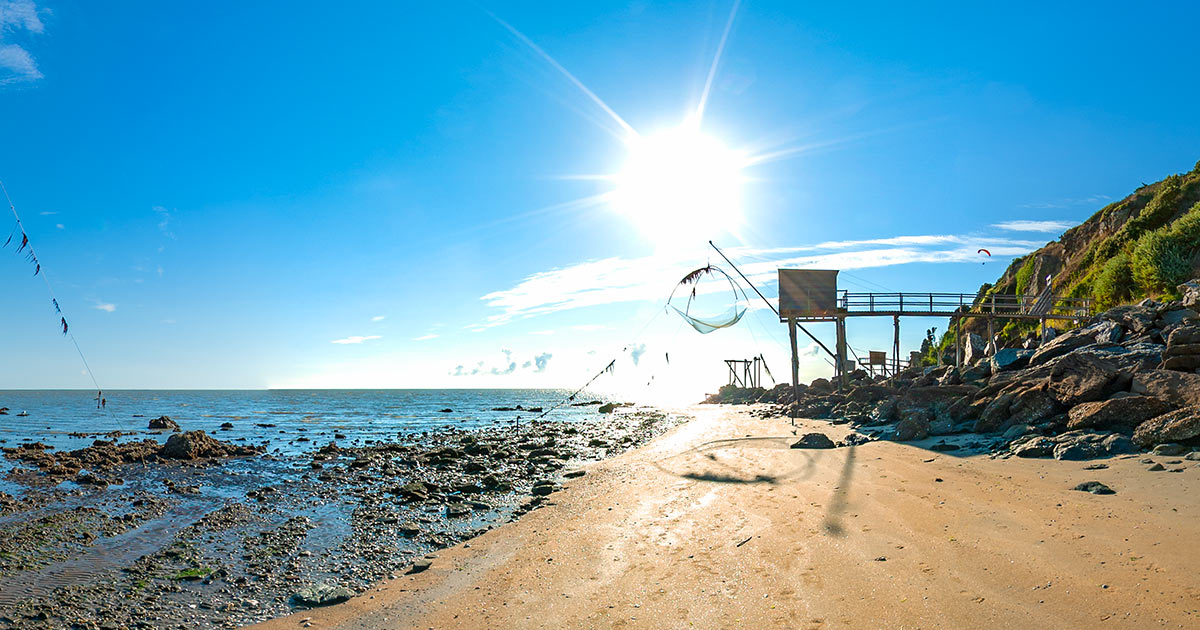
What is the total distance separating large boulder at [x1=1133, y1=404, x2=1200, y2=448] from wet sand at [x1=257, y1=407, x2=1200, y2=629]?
71 cm

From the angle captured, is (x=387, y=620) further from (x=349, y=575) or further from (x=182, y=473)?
(x=182, y=473)

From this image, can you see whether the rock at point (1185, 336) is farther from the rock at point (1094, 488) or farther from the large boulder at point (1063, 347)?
the rock at point (1094, 488)

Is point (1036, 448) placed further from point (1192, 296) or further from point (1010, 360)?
point (1192, 296)

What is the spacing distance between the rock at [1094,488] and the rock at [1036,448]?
110 inches

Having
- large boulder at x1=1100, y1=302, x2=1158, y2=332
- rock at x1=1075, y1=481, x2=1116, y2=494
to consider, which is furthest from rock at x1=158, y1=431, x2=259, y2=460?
large boulder at x1=1100, y1=302, x2=1158, y2=332

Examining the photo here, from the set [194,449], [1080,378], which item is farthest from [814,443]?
[194,449]

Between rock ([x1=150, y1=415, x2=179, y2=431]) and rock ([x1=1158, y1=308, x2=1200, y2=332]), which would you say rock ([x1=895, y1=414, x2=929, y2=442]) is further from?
rock ([x1=150, y1=415, x2=179, y2=431])

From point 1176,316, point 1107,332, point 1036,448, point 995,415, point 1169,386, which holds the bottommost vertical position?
point 1036,448

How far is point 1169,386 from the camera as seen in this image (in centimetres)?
1183

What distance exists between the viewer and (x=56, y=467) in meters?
19.2

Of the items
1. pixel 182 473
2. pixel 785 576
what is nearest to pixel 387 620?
pixel 785 576

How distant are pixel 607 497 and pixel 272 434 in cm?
3355

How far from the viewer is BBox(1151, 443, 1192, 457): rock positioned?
970cm

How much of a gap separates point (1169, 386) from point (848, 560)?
9.98m
